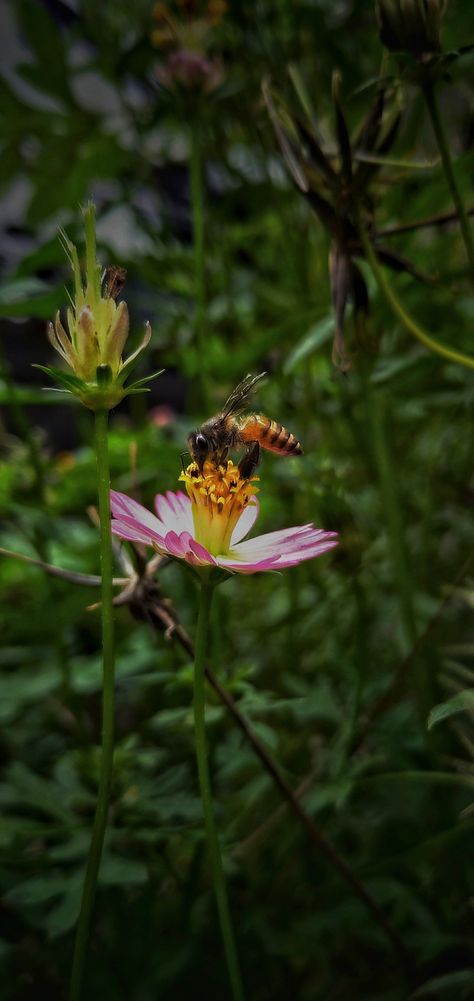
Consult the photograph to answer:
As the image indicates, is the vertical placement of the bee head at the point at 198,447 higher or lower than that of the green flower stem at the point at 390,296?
lower

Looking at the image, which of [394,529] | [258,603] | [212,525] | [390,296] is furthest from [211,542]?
[258,603]

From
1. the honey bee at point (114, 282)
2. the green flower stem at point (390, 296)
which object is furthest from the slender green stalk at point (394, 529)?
the honey bee at point (114, 282)

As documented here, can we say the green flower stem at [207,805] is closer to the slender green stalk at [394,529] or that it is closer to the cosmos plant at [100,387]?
the cosmos plant at [100,387]

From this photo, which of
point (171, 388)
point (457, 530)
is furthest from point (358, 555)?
point (171, 388)

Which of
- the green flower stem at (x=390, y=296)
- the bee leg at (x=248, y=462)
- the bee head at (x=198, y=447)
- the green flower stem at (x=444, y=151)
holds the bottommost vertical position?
the bee leg at (x=248, y=462)

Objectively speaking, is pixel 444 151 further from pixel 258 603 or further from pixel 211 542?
pixel 258 603

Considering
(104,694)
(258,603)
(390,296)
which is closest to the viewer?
(104,694)

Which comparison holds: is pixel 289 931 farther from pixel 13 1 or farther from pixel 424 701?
pixel 13 1
